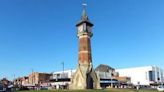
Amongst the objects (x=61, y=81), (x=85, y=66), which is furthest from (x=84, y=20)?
(x=61, y=81)

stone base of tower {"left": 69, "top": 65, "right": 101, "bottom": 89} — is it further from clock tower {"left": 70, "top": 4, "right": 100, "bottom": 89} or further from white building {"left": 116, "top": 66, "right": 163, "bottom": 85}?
white building {"left": 116, "top": 66, "right": 163, "bottom": 85}

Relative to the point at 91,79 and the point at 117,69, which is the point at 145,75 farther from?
the point at 91,79

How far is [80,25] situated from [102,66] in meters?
82.6

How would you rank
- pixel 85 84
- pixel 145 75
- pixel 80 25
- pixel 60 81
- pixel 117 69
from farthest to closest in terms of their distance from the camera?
1. pixel 117 69
2. pixel 145 75
3. pixel 60 81
4. pixel 80 25
5. pixel 85 84

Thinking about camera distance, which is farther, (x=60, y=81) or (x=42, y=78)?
(x=42, y=78)

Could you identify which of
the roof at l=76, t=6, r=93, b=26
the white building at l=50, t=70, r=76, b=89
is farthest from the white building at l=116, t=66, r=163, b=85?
the roof at l=76, t=6, r=93, b=26

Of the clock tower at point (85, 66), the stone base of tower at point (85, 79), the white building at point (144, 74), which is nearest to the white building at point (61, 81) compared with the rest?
the stone base of tower at point (85, 79)

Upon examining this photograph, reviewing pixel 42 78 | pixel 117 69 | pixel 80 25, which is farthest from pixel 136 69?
pixel 80 25

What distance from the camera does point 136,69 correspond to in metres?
162

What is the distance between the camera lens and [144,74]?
15675cm

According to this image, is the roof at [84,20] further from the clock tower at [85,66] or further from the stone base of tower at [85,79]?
the stone base of tower at [85,79]

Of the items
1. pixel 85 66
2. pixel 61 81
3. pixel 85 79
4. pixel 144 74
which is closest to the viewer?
pixel 85 79

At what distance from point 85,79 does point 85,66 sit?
3194mm

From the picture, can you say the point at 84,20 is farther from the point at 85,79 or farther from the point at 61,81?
the point at 61,81
